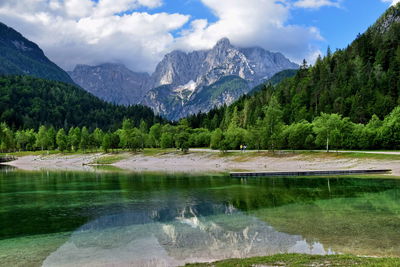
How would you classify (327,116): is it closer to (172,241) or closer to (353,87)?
(353,87)

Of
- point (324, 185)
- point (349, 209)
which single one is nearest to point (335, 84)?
point (324, 185)

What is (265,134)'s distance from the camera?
115 m

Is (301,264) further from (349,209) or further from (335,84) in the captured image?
(335,84)

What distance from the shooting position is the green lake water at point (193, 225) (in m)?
20.5

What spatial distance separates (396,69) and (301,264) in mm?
167333

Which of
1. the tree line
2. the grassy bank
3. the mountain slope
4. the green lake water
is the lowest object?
the green lake water

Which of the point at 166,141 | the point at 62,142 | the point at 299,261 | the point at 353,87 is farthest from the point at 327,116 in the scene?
the point at 62,142

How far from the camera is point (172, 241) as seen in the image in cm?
2359

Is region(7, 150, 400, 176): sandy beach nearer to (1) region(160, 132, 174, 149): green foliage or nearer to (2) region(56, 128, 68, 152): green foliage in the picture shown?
(2) region(56, 128, 68, 152): green foliage

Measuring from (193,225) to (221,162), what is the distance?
8308 cm

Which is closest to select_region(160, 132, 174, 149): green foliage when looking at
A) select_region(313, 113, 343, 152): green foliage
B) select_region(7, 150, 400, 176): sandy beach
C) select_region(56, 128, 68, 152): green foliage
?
select_region(7, 150, 400, 176): sandy beach

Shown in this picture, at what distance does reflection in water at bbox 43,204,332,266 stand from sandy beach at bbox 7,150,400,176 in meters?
46.9

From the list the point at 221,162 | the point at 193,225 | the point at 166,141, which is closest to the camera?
the point at 193,225

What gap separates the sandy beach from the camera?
77.1 meters
